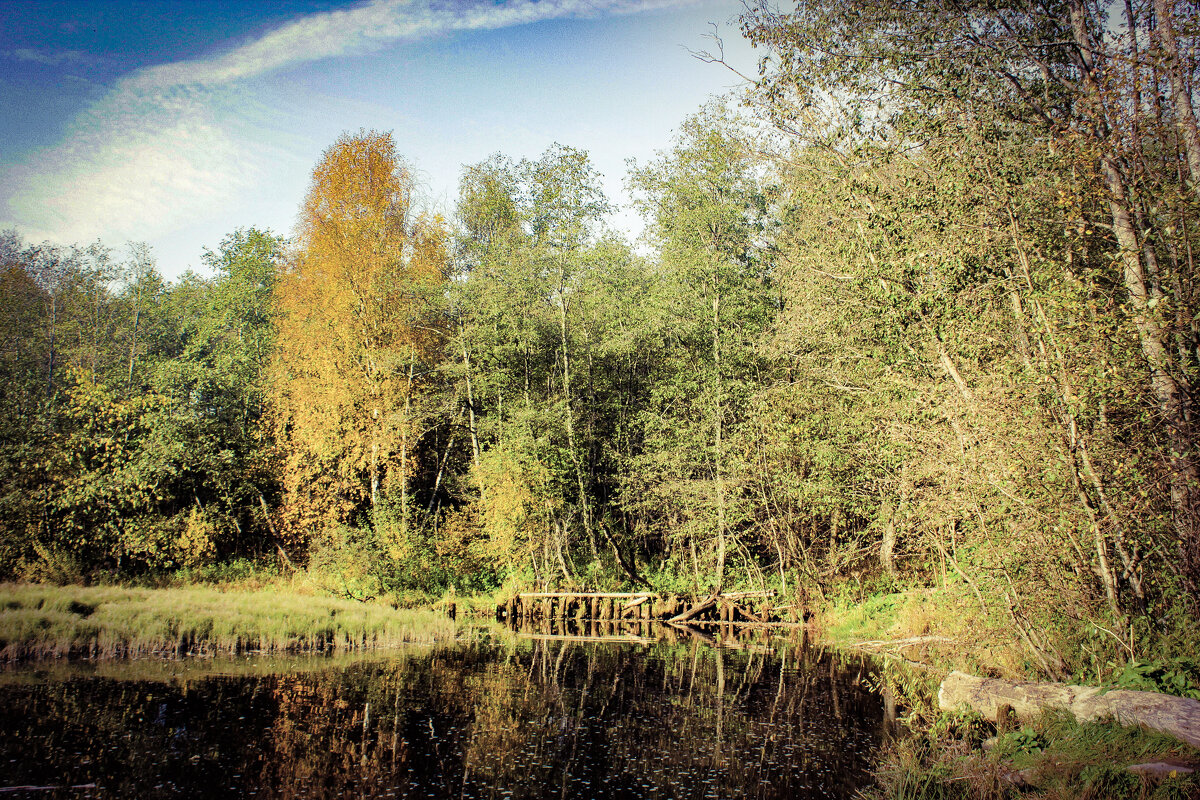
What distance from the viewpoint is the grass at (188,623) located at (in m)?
15.1

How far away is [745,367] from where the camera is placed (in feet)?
82.1

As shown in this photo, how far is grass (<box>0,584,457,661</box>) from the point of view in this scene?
49.7 feet

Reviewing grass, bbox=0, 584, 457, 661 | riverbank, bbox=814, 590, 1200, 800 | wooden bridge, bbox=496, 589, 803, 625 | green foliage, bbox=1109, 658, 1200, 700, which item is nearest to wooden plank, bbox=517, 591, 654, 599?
wooden bridge, bbox=496, 589, 803, 625

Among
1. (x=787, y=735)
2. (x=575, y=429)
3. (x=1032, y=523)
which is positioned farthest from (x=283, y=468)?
(x=1032, y=523)

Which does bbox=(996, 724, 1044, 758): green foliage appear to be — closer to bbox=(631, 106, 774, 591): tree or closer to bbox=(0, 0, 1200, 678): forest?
bbox=(0, 0, 1200, 678): forest

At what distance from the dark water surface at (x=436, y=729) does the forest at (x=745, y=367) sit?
3.70 meters

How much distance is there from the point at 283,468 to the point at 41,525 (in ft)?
24.8

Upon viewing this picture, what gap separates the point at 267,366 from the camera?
98.7 ft

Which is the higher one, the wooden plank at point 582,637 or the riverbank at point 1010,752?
the riverbank at point 1010,752

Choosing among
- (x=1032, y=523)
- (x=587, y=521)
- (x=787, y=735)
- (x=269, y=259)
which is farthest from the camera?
(x=269, y=259)

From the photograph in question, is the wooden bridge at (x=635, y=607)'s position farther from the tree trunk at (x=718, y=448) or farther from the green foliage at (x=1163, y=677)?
the green foliage at (x=1163, y=677)

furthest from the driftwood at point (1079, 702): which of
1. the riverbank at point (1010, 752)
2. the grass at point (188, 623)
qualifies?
the grass at point (188, 623)

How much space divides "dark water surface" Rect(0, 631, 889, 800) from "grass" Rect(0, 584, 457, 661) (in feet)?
4.37

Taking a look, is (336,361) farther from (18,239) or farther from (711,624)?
(18,239)
